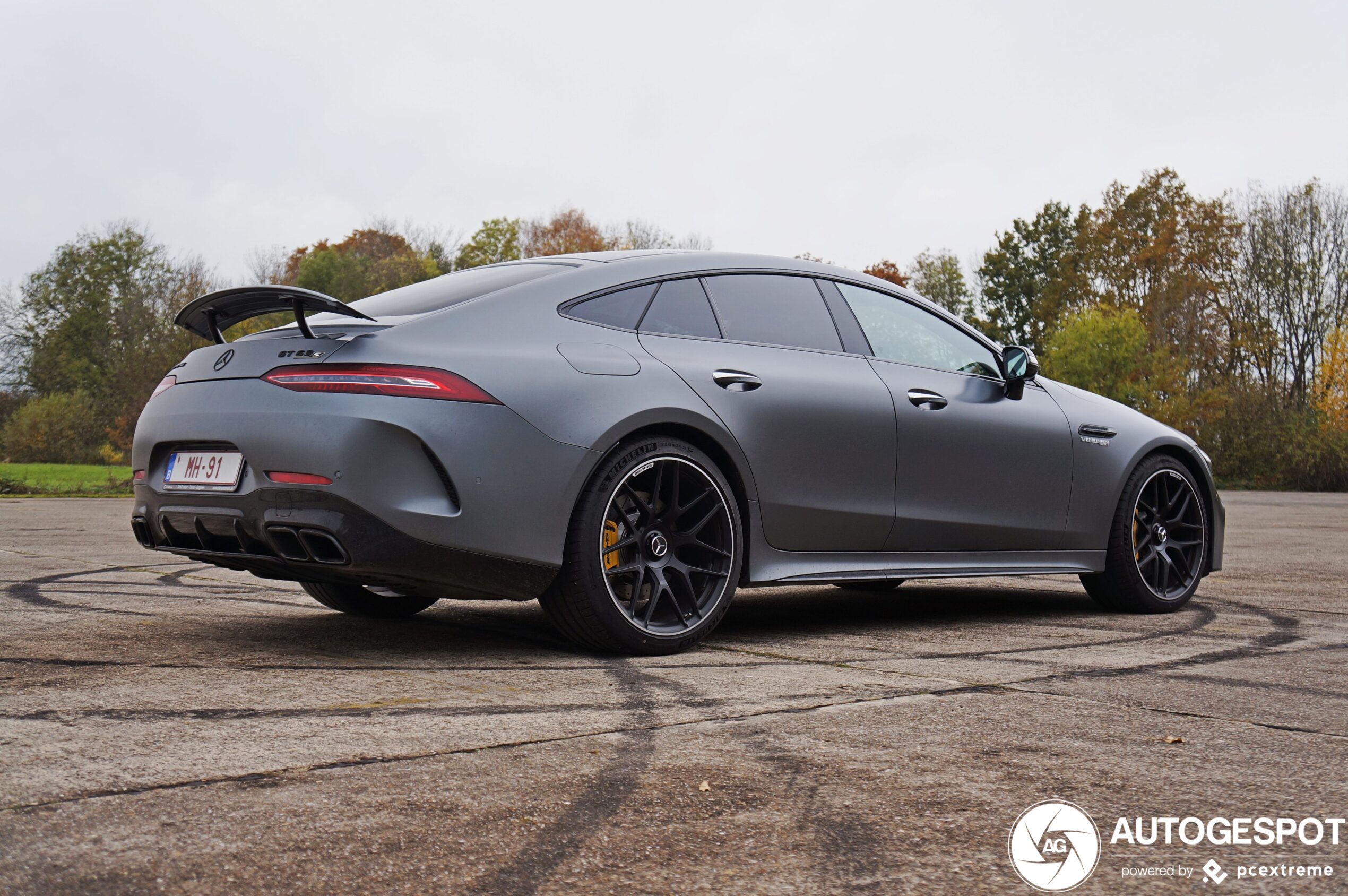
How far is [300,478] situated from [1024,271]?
Answer: 6364cm

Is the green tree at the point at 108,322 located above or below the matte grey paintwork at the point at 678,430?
above

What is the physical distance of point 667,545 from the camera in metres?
4.26

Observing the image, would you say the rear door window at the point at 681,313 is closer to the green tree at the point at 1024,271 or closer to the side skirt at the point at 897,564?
the side skirt at the point at 897,564

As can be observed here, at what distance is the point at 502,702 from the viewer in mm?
3268

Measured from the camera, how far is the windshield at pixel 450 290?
4234 mm

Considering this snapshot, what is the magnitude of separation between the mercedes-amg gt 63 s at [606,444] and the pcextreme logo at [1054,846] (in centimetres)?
202

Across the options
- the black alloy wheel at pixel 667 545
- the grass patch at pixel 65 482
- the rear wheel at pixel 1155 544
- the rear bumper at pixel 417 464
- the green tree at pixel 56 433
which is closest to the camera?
the rear bumper at pixel 417 464

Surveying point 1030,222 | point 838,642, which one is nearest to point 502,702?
point 838,642

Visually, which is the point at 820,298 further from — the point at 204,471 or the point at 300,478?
the point at 204,471

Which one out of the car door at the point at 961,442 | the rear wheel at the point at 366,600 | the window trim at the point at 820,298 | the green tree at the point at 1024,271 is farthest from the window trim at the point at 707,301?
the green tree at the point at 1024,271

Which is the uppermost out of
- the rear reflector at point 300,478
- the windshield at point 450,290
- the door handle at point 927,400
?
the windshield at point 450,290

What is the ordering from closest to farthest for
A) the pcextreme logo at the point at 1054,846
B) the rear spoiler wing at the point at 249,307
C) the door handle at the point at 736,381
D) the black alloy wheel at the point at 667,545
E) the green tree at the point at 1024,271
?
the pcextreme logo at the point at 1054,846, the rear spoiler wing at the point at 249,307, the black alloy wheel at the point at 667,545, the door handle at the point at 736,381, the green tree at the point at 1024,271

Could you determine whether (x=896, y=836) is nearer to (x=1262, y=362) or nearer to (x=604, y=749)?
(x=604, y=749)

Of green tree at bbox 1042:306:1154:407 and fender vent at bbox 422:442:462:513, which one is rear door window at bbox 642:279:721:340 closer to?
fender vent at bbox 422:442:462:513
